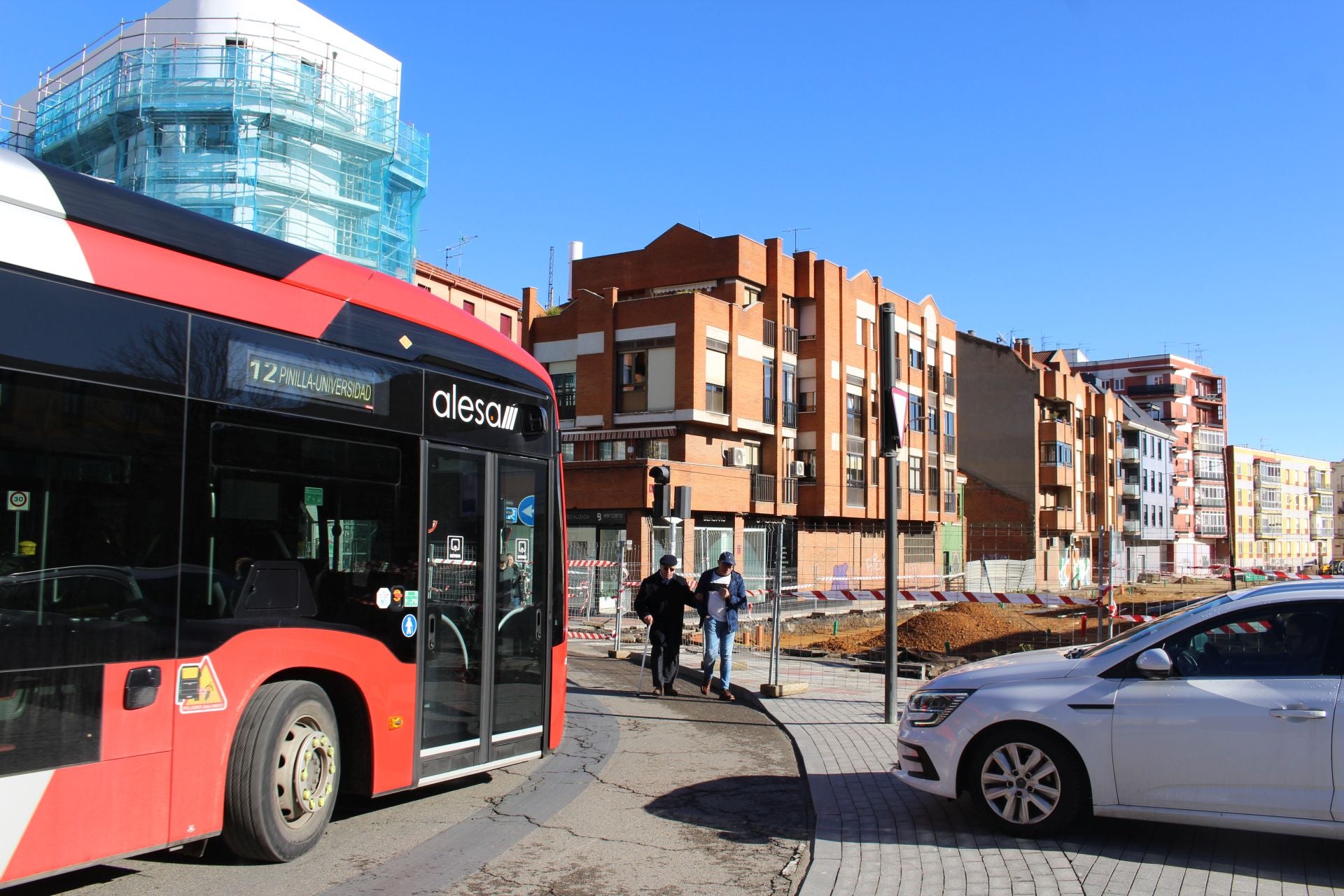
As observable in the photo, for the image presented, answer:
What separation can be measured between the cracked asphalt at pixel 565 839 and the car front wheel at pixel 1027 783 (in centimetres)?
116

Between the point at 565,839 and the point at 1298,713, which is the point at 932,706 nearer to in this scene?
the point at 1298,713

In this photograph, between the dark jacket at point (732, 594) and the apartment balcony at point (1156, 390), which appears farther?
the apartment balcony at point (1156, 390)

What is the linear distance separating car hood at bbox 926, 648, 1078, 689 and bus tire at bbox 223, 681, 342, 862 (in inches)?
148

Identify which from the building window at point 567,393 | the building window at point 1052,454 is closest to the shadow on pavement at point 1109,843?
the building window at point 567,393

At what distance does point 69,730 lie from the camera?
4797mm

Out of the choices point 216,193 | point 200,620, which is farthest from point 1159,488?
Answer: point 200,620

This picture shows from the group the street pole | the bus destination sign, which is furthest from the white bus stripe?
the street pole

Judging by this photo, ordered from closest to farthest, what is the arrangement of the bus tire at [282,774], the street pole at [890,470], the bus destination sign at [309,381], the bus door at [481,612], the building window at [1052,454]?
the bus tire at [282,774]
the bus destination sign at [309,381]
the bus door at [481,612]
the street pole at [890,470]
the building window at [1052,454]

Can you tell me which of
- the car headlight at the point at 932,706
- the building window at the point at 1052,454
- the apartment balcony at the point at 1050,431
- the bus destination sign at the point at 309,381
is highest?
the apartment balcony at the point at 1050,431

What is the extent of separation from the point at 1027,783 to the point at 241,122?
1361 inches

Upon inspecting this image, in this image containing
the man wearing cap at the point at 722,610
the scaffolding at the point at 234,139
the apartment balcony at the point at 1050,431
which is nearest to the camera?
the man wearing cap at the point at 722,610

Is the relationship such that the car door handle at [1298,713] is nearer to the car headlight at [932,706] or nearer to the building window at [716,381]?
the car headlight at [932,706]

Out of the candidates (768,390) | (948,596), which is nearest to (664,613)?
(948,596)

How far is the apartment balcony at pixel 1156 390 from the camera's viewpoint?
106125 millimetres
